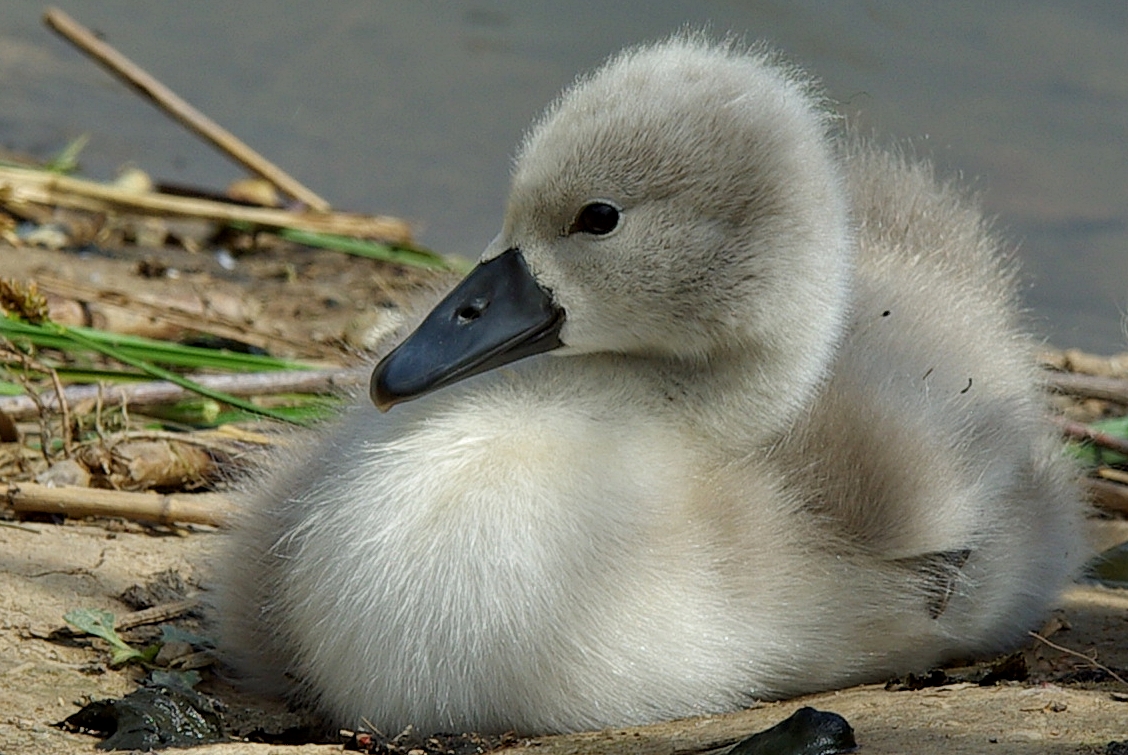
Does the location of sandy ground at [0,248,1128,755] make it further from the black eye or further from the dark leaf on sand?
the black eye

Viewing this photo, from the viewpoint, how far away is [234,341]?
527 centimetres

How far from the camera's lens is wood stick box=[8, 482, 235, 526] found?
3861mm

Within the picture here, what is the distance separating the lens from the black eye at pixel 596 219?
3133mm

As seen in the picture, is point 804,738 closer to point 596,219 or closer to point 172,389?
point 596,219

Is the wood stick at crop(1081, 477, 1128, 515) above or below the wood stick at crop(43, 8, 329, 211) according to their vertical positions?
below

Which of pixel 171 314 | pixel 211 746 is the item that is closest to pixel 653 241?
pixel 211 746

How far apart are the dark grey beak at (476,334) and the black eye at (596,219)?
127mm

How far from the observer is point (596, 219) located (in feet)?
10.3

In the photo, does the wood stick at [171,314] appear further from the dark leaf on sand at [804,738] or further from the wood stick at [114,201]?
the dark leaf on sand at [804,738]

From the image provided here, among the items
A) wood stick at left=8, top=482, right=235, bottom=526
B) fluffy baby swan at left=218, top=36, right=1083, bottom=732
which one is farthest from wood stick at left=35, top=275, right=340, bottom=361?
fluffy baby swan at left=218, top=36, right=1083, bottom=732

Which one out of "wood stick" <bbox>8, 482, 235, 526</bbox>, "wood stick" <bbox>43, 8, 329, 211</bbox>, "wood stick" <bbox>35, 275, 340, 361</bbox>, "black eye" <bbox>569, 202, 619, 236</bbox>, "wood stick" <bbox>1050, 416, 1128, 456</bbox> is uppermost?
"wood stick" <bbox>43, 8, 329, 211</bbox>

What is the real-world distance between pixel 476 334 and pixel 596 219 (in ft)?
0.99

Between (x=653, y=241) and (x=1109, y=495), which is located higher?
(x=653, y=241)

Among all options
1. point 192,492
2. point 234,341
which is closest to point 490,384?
point 192,492
